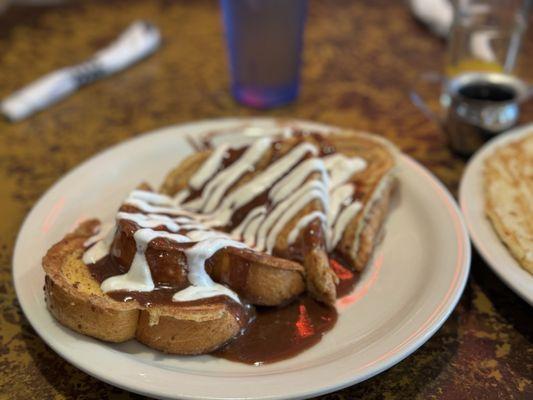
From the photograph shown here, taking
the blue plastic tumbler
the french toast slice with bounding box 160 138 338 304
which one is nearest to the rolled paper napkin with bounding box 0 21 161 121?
the blue plastic tumbler

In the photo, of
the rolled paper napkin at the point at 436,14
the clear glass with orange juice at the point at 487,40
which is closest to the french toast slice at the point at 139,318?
the clear glass with orange juice at the point at 487,40

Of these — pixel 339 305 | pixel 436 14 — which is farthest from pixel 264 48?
pixel 339 305

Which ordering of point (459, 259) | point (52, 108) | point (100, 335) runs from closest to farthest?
point (100, 335)
point (459, 259)
point (52, 108)

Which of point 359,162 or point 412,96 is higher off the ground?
point 359,162

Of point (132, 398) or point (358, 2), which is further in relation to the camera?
point (358, 2)

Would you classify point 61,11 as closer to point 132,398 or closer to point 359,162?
point 359,162

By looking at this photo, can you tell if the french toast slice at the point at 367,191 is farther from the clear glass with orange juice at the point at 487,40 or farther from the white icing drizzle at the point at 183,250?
the clear glass with orange juice at the point at 487,40

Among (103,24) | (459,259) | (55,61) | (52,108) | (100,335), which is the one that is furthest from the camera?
(103,24)

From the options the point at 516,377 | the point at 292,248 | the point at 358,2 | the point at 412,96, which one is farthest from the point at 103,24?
the point at 516,377
